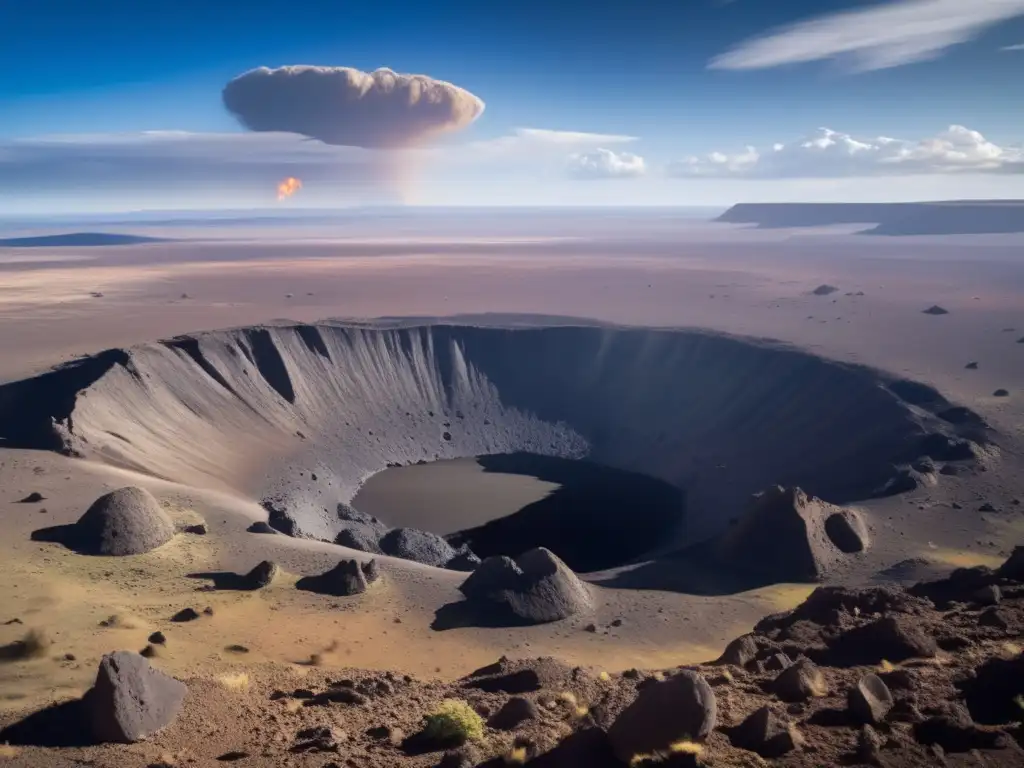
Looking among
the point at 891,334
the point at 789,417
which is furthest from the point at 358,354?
the point at 891,334

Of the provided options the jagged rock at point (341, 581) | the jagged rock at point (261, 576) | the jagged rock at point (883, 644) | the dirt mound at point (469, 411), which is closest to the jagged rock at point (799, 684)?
the jagged rock at point (883, 644)

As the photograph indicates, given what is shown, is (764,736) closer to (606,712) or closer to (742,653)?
(606,712)

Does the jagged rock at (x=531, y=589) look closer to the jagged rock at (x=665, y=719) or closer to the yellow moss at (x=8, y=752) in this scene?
the jagged rock at (x=665, y=719)

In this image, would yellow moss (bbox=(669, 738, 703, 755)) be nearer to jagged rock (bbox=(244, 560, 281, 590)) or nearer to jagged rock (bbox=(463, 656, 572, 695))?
jagged rock (bbox=(463, 656, 572, 695))

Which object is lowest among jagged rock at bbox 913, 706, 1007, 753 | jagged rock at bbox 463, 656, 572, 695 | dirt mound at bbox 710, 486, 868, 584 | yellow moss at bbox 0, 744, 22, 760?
dirt mound at bbox 710, 486, 868, 584

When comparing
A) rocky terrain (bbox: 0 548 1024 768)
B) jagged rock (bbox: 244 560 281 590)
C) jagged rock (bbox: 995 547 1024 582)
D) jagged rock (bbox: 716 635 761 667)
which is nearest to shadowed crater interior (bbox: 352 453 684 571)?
jagged rock (bbox: 244 560 281 590)
